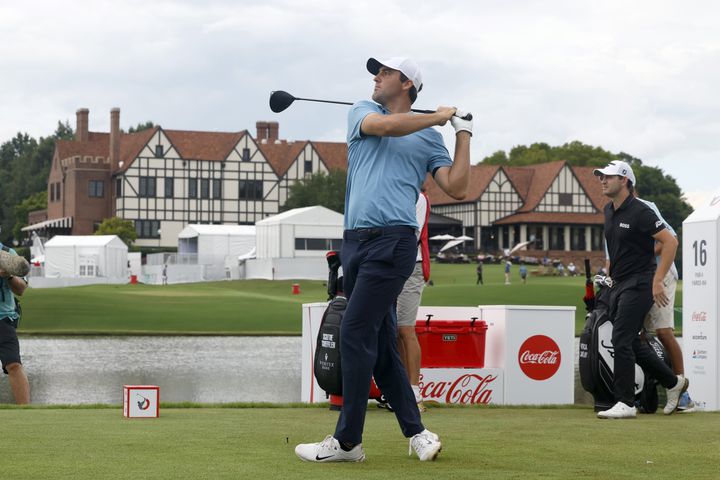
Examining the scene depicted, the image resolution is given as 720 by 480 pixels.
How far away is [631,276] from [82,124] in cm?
11089

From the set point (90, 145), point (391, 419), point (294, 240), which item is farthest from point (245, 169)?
point (391, 419)

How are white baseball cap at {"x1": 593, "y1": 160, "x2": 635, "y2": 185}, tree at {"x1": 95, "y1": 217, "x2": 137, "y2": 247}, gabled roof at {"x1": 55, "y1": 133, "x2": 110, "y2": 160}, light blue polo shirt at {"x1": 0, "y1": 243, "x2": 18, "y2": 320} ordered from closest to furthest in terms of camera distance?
white baseball cap at {"x1": 593, "y1": 160, "x2": 635, "y2": 185} < light blue polo shirt at {"x1": 0, "y1": 243, "x2": 18, "y2": 320} < tree at {"x1": 95, "y1": 217, "x2": 137, "y2": 247} < gabled roof at {"x1": 55, "y1": 133, "x2": 110, "y2": 160}

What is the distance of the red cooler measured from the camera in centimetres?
1123

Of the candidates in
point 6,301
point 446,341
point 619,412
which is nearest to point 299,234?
point 446,341

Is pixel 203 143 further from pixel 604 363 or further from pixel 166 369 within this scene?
pixel 604 363

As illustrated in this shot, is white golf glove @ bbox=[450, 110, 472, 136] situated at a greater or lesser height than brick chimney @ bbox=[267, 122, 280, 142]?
lesser

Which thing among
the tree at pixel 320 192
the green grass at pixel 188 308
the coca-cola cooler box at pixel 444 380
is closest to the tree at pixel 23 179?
the tree at pixel 320 192

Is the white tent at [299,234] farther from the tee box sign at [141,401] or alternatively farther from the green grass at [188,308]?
the tee box sign at [141,401]

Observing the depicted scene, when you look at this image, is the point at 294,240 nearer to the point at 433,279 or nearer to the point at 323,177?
the point at 433,279

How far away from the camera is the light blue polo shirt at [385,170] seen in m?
6.02

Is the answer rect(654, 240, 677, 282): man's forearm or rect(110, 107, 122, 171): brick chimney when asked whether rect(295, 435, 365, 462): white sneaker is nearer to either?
rect(654, 240, 677, 282): man's forearm

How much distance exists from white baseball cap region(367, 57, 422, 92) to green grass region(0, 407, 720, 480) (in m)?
1.97

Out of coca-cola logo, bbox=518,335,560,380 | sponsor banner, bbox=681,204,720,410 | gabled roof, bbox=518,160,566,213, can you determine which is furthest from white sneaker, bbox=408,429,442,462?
gabled roof, bbox=518,160,566,213

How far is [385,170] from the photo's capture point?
6.09 meters
